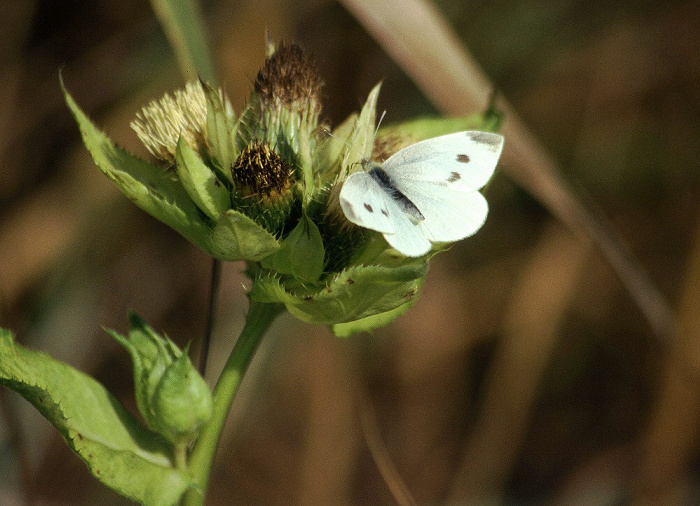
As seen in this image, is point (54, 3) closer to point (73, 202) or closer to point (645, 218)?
point (73, 202)

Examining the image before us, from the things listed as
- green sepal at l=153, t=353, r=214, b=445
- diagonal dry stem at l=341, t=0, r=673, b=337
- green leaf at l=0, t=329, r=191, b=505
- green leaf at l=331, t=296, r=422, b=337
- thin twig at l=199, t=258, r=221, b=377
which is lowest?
green leaf at l=0, t=329, r=191, b=505

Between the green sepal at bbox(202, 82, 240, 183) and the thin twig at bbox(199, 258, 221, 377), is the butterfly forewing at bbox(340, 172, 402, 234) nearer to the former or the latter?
the green sepal at bbox(202, 82, 240, 183)

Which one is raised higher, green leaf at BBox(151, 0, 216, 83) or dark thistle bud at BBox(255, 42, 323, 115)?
green leaf at BBox(151, 0, 216, 83)

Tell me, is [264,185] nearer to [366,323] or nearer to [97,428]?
[366,323]

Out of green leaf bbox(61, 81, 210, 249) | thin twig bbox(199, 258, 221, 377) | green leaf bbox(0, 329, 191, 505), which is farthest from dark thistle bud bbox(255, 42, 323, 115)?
green leaf bbox(0, 329, 191, 505)

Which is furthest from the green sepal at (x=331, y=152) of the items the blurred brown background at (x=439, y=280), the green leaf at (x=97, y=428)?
the blurred brown background at (x=439, y=280)

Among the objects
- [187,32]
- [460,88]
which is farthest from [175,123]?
[460,88]
